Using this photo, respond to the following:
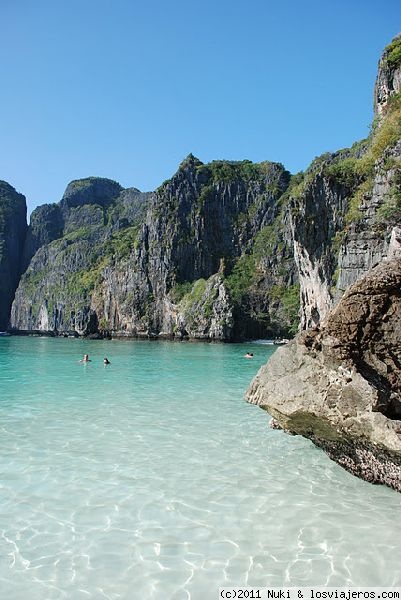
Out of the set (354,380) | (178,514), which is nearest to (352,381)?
(354,380)

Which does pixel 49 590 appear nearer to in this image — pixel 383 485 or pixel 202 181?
pixel 383 485

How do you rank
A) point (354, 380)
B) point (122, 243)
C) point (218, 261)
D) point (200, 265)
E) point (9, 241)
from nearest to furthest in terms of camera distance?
point (354, 380) → point (200, 265) → point (218, 261) → point (122, 243) → point (9, 241)

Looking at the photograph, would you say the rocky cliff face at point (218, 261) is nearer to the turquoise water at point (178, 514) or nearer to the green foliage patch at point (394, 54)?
the green foliage patch at point (394, 54)

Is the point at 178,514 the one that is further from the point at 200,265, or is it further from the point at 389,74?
the point at 200,265

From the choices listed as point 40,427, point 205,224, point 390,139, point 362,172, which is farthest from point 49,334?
point 40,427

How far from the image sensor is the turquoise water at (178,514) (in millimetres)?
4664

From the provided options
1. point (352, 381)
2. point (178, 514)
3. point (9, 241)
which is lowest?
point (178, 514)

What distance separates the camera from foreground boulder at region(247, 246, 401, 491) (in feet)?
19.8

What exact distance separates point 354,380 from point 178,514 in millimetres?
2865

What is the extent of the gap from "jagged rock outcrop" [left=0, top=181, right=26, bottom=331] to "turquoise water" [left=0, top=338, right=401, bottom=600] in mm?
162220

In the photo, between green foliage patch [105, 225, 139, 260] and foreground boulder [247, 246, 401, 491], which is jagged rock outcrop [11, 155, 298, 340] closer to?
green foliage patch [105, 225, 139, 260]

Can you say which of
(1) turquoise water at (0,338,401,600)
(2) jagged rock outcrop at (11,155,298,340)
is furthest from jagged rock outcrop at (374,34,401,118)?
(2) jagged rock outcrop at (11,155,298,340)

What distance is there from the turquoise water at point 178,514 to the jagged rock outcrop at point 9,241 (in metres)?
162

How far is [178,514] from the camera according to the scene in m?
6.12
